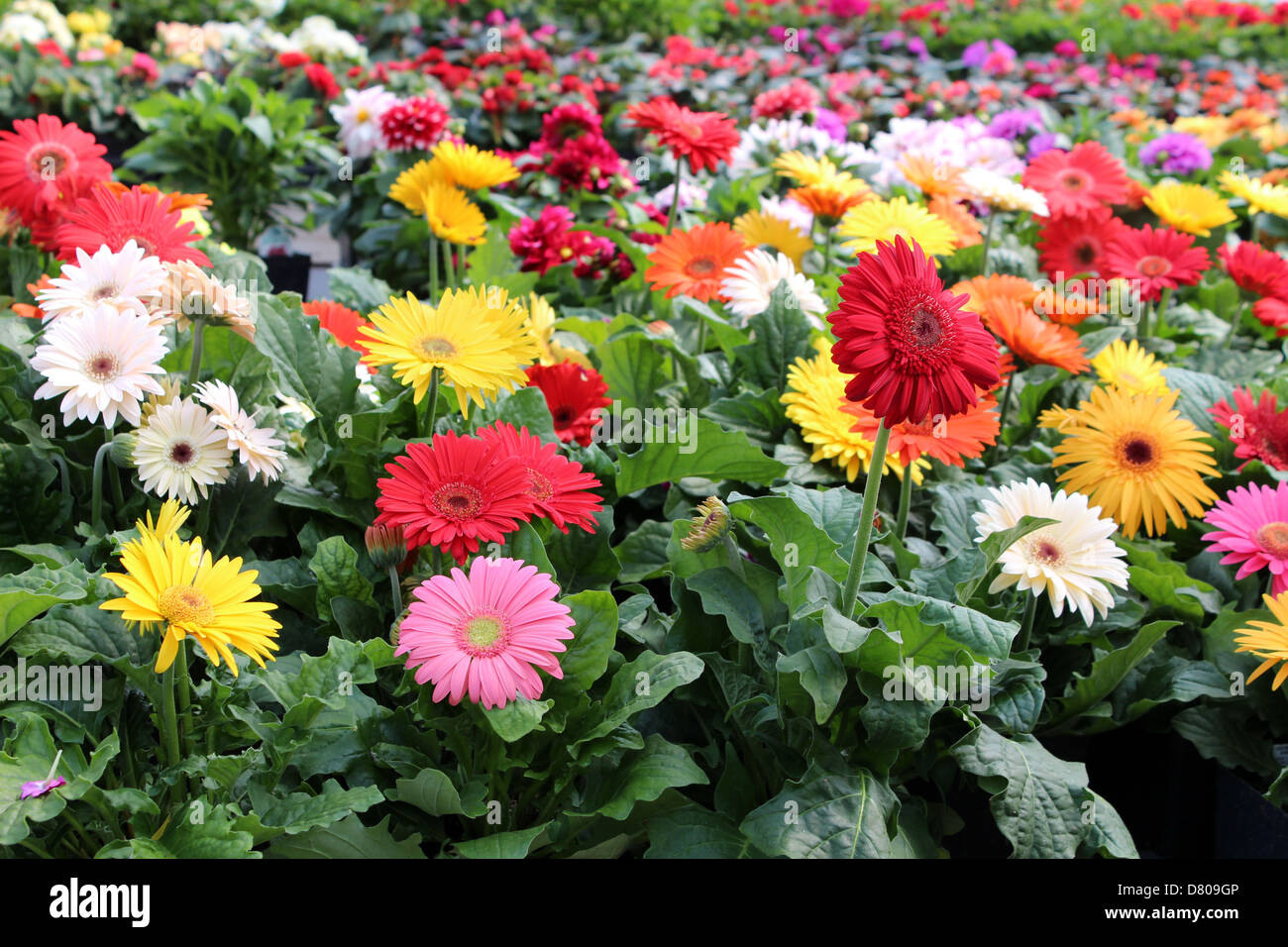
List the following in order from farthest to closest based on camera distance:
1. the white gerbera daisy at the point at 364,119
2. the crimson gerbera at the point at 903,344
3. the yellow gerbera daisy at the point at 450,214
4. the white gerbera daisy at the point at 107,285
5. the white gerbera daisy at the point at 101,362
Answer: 1. the white gerbera daisy at the point at 364,119
2. the yellow gerbera daisy at the point at 450,214
3. the white gerbera daisy at the point at 107,285
4. the white gerbera daisy at the point at 101,362
5. the crimson gerbera at the point at 903,344

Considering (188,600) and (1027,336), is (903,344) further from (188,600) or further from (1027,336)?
→ (1027,336)

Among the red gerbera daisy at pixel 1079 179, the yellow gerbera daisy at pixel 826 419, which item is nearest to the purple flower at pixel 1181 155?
the red gerbera daisy at pixel 1079 179

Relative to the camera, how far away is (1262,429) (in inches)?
78.4

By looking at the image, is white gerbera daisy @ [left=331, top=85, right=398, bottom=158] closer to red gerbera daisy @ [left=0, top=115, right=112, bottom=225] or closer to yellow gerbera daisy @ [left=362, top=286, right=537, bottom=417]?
red gerbera daisy @ [left=0, top=115, right=112, bottom=225]

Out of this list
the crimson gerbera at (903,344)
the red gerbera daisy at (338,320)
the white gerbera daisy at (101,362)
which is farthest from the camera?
the red gerbera daisy at (338,320)

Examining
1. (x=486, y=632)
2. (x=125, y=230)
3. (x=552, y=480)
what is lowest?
(x=486, y=632)

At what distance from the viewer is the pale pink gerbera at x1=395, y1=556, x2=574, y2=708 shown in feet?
3.92

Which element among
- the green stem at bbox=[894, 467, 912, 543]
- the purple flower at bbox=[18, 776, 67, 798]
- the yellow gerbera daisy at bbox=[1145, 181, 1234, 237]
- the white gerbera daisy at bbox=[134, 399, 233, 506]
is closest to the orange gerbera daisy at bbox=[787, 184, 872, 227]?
the yellow gerbera daisy at bbox=[1145, 181, 1234, 237]

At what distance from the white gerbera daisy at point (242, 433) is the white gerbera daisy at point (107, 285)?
148 millimetres

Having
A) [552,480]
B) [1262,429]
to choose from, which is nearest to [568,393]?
[552,480]

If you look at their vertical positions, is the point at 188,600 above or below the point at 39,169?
below

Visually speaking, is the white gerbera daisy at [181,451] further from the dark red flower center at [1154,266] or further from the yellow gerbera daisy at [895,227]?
the dark red flower center at [1154,266]

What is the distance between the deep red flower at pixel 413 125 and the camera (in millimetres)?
3232

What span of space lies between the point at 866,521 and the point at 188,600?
0.74 metres
